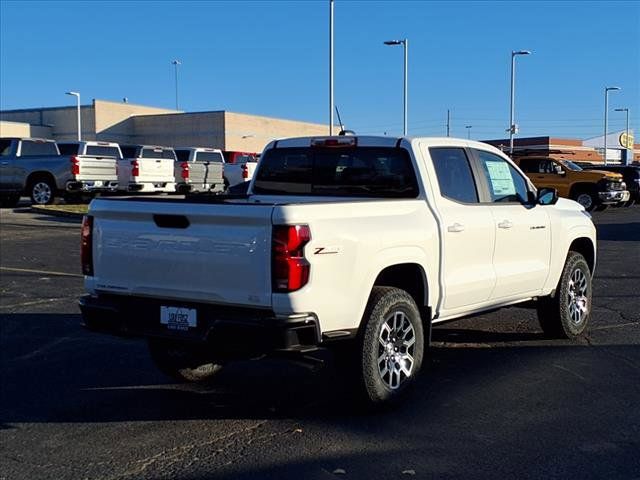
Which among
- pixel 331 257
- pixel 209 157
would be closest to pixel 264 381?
pixel 331 257

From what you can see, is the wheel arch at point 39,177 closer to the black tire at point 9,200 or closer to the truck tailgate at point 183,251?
the black tire at point 9,200

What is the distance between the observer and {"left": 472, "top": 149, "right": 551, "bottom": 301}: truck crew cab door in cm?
639

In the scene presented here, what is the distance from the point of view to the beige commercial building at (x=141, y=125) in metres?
57.4

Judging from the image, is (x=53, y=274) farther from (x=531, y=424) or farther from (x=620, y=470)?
(x=620, y=470)

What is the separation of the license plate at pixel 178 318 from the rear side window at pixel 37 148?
1928cm

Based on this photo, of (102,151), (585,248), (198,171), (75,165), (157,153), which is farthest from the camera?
(157,153)

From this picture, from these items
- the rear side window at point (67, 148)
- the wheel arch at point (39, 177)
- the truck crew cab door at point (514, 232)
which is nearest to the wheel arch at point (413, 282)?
the truck crew cab door at point (514, 232)

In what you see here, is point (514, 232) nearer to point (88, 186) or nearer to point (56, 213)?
point (56, 213)

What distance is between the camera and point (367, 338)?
4934 millimetres

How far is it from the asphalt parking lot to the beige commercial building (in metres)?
51.9

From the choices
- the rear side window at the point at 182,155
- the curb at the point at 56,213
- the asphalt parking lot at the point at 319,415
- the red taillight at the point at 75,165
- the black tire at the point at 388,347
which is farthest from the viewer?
the rear side window at the point at 182,155

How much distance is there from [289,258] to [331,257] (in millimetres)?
329

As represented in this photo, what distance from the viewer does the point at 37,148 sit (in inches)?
890

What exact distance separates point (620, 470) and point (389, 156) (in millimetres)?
2907
